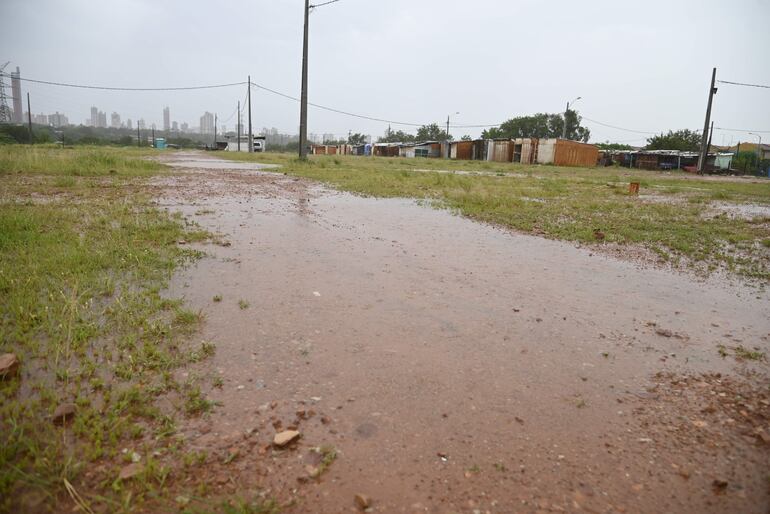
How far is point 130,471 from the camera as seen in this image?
1.80 meters

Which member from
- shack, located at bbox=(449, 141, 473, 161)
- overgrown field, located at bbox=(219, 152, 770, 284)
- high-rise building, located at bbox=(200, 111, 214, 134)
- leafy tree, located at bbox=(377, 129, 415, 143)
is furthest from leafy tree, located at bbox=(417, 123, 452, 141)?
overgrown field, located at bbox=(219, 152, 770, 284)

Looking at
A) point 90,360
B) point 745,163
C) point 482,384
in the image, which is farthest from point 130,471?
point 745,163

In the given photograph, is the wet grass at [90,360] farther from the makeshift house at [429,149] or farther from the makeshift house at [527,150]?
the makeshift house at [429,149]

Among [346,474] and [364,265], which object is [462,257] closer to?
[364,265]

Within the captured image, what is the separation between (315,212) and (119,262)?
165 inches

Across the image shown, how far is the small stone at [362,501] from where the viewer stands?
5.72 ft

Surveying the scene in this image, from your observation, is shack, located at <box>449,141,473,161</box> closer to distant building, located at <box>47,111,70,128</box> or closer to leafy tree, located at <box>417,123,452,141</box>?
leafy tree, located at <box>417,123,452,141</box>

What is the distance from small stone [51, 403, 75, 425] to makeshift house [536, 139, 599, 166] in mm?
A: 43497

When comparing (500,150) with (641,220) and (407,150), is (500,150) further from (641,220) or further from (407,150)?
(641,220)

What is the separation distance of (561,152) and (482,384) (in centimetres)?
4337

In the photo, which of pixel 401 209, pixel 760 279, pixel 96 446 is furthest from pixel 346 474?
pixel 401 209

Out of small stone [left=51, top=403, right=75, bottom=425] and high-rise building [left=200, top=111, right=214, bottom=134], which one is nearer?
small stone [left=51, top=403, right=75, bottom=425]

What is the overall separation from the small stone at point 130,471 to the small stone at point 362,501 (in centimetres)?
87

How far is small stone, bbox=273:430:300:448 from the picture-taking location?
6.64ft
